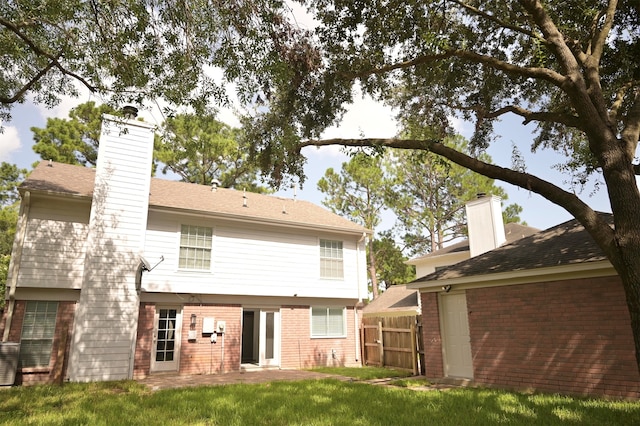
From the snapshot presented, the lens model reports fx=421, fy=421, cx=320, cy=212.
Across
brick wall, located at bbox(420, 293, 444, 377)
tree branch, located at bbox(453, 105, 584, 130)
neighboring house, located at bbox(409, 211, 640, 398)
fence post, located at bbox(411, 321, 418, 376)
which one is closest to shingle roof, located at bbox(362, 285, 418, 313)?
fence post, located at bbox(411, 321, 418, 376)

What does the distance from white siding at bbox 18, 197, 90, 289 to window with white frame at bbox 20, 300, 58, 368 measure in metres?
0.70

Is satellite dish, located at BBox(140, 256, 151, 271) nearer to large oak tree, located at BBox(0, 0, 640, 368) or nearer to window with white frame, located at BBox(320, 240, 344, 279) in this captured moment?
large oak tree, located at BBox(0, 0, 640, 368)

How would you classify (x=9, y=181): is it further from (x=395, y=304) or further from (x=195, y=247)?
(x=395, y=304)

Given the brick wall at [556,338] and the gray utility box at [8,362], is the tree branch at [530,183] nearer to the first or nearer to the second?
the brick wall at [556,338]

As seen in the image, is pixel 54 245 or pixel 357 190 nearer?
pixel 54 245

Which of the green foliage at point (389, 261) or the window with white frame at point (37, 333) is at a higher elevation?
the green foliage at point (389, 261)

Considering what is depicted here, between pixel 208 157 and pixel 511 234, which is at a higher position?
pixel 208 157

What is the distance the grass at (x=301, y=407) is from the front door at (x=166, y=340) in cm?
352

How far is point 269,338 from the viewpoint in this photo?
15.6 meters

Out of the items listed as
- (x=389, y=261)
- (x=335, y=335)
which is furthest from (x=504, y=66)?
(x=389, y=261)

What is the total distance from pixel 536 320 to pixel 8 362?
1284cm

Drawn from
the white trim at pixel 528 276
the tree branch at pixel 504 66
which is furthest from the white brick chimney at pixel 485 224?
the tree branch at pixel 504 66

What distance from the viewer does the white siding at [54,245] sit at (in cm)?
1179

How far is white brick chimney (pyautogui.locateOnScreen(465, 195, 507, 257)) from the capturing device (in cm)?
1702
